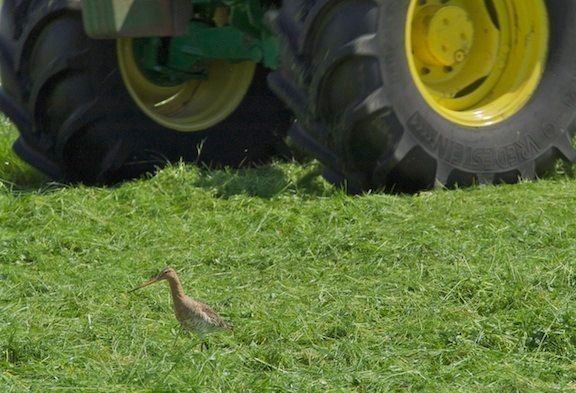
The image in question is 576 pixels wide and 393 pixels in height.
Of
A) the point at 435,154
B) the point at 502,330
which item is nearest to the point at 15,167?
the point at 435,154

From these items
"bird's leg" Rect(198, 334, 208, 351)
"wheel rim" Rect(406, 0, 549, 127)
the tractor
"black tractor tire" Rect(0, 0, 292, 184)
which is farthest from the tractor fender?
"bird's leg" Rect(198, 334, 208, 351)

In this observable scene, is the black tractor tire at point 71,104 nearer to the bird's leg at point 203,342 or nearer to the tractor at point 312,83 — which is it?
the tractor at point 312,83

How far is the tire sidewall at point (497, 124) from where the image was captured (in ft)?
21.6

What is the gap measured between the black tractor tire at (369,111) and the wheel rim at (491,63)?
211 mm

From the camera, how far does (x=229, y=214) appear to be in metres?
6.49

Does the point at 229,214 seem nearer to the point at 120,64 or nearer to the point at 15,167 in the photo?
the point at 120,64

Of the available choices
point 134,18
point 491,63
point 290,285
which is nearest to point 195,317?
point 290,285

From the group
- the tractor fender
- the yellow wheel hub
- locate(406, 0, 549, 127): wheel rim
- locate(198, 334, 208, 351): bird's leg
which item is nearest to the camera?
locate(198, 334, 208, 351): bird's leg

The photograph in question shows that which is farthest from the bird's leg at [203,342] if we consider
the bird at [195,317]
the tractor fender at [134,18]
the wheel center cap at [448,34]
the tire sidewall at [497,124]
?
the wheel center cap at [448,34]

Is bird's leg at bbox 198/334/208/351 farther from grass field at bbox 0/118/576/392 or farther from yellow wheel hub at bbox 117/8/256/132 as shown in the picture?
yellow wheel hub at bbox 117/8/256/132

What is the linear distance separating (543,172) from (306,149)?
4.09 feet

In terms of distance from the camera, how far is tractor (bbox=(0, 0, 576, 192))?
6.52m

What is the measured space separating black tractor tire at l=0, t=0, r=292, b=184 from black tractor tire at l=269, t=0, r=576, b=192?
1003 millimetres

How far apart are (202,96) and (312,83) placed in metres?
1.49
